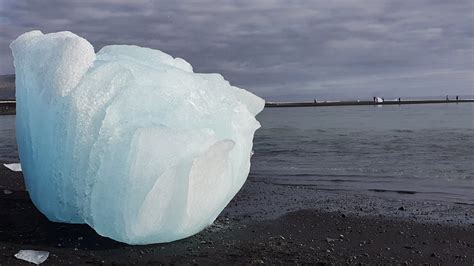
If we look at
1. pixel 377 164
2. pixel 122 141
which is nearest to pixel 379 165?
pixel 377 164

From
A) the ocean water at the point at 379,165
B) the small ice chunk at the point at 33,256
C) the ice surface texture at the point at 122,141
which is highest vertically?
the ice surface texture at the point at 122,141

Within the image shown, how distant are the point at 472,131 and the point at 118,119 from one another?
21366mm

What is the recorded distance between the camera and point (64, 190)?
6211 millimetres

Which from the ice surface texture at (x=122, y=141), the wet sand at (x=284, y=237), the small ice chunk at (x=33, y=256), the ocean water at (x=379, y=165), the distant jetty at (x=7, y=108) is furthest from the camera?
the distant jetty at (x=7, y=108)

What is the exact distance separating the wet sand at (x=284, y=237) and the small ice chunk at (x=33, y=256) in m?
0.06

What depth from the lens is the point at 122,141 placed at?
5777mm

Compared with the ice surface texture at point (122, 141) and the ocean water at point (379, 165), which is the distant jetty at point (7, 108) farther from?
the ice surface texture at point (122, 141)

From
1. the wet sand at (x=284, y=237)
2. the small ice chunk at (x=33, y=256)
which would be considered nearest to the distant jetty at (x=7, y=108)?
the wet sand at (x=284, y=237)

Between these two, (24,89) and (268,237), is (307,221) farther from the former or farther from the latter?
(24,89)

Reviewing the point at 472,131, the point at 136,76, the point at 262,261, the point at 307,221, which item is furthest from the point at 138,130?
the point at 472,131

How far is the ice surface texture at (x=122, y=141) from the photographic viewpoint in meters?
5.72

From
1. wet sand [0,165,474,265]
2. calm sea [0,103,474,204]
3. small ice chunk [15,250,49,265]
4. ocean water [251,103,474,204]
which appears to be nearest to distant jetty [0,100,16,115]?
calm sea [0,103,474,204]

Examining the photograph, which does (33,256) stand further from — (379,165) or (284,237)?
(379,165)

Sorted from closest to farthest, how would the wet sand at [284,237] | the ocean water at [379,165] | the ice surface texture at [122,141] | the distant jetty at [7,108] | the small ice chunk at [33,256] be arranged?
the small ice chunk at [33,256] < the wet sand at [284,237] < the ice surface texture at [122,141] < the ocean water at [379,165] < the distant jetty at [7,108]
